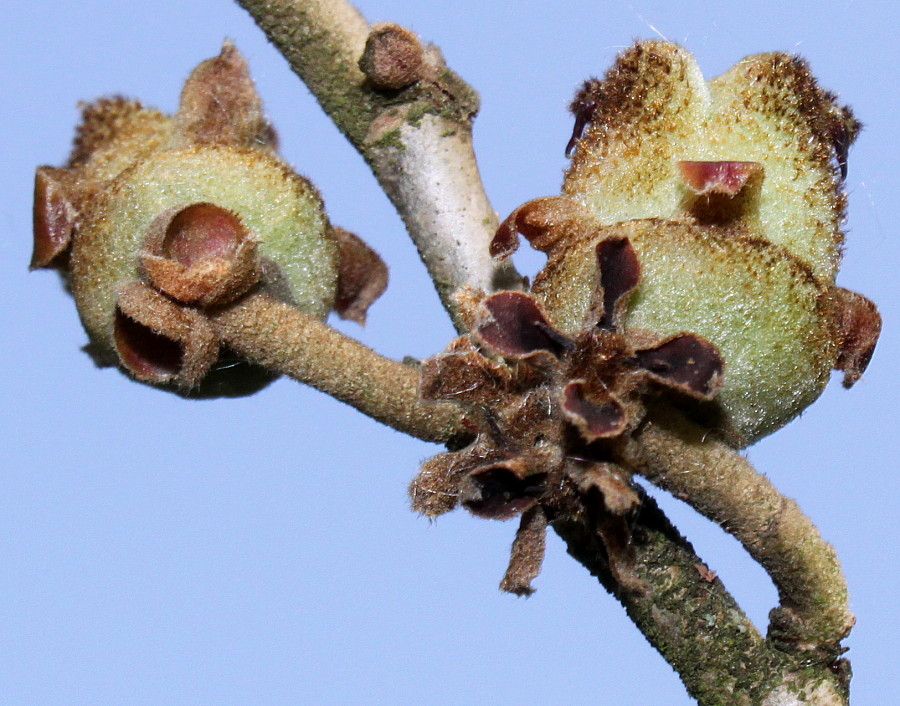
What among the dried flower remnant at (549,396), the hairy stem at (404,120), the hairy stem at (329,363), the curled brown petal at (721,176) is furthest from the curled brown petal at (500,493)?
the hairy stem at (404,120)

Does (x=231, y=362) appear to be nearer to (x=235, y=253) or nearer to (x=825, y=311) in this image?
(x=235, y=253)

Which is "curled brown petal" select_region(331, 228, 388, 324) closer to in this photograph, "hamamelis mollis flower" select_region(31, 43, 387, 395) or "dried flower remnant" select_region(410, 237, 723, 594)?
"hamamelis mollis flower" select_region(31, 43, 387, 395)

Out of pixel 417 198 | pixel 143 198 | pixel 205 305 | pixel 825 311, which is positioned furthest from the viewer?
pixel 417 198

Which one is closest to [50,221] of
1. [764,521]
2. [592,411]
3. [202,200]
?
[202,200]

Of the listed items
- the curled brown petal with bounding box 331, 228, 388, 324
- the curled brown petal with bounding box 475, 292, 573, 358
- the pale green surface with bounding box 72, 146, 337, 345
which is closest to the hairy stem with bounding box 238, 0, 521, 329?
the curled brown petal with bounding box 331, 228, 388, 324

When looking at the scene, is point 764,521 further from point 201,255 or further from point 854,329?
point 201,255

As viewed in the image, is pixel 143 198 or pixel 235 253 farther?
pixel 143 198

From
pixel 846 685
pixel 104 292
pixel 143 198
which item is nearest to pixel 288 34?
pixel 143 198
